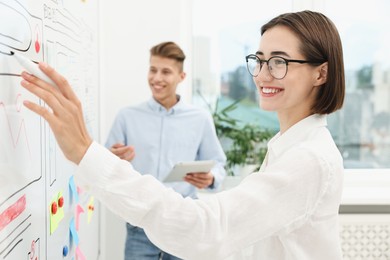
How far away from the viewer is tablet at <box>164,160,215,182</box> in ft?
6.45

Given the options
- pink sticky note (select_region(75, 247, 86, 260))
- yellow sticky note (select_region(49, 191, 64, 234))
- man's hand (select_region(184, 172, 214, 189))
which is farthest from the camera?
man's hand (select_region(184, 172, 214, 189))

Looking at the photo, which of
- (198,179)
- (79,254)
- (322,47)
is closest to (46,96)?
(322,47)

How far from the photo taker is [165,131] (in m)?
2.35

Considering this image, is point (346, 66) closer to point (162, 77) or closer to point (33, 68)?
point (162, 77)

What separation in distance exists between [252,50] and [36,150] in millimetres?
2280

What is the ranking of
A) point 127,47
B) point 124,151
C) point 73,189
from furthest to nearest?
point 127,47
point 124,151
point 73,189

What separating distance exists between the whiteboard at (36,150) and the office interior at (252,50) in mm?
918

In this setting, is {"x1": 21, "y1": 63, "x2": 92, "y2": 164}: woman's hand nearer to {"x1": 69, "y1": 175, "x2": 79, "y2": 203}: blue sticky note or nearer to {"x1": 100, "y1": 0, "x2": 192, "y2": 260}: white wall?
{"x1": 69, "y1": 175, "x2": 79, "y2": 203}: blue sticky note

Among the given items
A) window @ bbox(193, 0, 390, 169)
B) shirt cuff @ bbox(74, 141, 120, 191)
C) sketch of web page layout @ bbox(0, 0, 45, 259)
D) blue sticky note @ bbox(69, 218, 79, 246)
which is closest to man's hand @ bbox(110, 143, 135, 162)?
blue sticky note @ bbox(69, 218, 79, 246)

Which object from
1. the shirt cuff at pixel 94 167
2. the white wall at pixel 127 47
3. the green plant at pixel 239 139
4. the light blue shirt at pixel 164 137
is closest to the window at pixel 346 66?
the green plant at pixel 239 139

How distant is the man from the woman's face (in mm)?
1109

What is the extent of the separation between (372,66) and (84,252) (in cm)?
232

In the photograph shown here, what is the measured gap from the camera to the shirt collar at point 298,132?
45.6 inches

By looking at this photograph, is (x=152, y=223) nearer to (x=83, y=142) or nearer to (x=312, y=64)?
(x=83, y=142)
